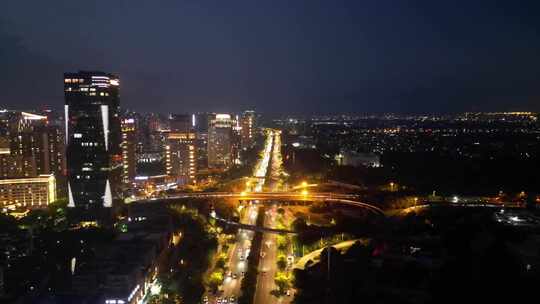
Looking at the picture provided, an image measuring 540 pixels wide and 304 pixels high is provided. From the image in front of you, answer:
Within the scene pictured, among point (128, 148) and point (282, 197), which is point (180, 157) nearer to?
point (128, 148)

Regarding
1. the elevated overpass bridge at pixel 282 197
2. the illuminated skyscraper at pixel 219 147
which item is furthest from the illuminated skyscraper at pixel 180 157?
the elevated overpass bridge at pixel 282 197

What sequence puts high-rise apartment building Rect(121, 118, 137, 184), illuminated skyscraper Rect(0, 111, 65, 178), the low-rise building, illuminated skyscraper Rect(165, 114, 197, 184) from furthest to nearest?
illuminated skyscraper Rect(165, 114, 197, 184) < high-rise apartment building Rect(121, 118, 137, 184) < illuminated skyscraper Rect(0, 111, 65, 178) < the low-rise building

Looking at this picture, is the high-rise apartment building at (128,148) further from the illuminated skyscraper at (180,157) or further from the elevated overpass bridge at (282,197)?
the elevated overpass bridge at (282,197)

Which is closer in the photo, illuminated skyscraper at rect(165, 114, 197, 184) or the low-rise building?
the low-rise building

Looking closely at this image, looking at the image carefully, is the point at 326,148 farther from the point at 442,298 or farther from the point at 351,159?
the point at 442,298

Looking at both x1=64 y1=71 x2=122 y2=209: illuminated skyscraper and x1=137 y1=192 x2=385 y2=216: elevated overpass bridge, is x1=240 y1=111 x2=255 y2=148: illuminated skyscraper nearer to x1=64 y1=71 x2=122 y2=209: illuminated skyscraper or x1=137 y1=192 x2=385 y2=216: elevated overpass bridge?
x1=137 y1=192 x2=385 y2=216: elevated overpass bridge

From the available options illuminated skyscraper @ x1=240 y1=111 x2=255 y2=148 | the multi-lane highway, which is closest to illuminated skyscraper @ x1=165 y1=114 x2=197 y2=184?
the multi-lane highway

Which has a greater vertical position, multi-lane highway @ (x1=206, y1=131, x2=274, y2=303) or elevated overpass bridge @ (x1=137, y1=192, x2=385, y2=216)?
elevated overpass bridge @ (x1=137, y1=192, x2=385, y2=216)

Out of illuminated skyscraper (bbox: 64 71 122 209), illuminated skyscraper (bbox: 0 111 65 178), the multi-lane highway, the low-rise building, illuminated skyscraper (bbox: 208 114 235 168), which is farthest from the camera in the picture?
illuminated skyscraper (bbox: 208 114 235 168)
